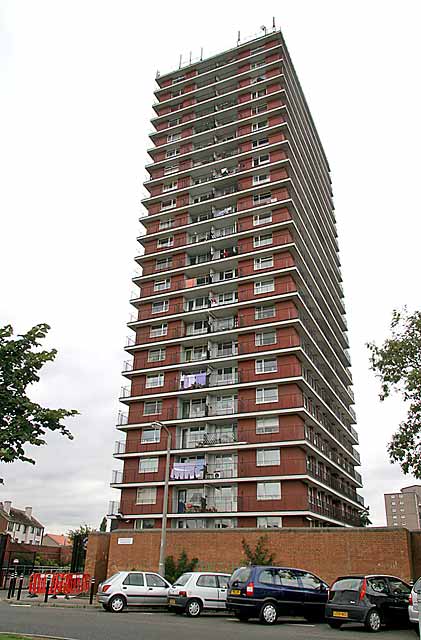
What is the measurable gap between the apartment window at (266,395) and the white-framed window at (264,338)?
3291mm

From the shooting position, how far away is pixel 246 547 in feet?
93.8

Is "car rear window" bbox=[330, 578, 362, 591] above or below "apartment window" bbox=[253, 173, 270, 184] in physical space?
below

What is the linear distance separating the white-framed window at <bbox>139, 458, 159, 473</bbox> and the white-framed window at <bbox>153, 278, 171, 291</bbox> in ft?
46.4

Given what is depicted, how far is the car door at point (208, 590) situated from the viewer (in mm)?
19719

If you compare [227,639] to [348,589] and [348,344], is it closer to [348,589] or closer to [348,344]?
[348,589]

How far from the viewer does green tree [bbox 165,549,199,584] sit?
97.4 feet

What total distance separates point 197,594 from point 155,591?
210 centimetres

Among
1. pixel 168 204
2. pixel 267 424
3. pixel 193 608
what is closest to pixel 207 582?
pixel 193 608

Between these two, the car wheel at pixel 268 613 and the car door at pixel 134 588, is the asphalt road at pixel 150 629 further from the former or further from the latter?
the car door at pixel 134 588

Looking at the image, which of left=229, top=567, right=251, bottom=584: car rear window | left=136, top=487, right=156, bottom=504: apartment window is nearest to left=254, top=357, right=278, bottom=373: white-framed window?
left=136, top=487, right=156, bottom=504: apartment window

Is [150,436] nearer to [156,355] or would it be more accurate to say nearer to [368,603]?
[156,355]

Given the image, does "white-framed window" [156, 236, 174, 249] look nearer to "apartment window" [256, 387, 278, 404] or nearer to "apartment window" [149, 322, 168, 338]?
"apartment window" [149, 322, 168, 338]

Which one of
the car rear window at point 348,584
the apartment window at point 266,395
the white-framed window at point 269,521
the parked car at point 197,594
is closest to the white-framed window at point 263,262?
the apartment window at point 266,395

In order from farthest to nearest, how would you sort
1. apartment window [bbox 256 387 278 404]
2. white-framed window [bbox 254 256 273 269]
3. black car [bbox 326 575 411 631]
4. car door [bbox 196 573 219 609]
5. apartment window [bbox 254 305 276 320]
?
1. white-framed window [bbox 254 256 273 269]
2. apartment window [bbox 254 305 276 320]
3. apartment window [bbox 256 387 278 404]
4. car door [bbox 196 573 219 609]
5. black car [bbox 326 575 411 631]
